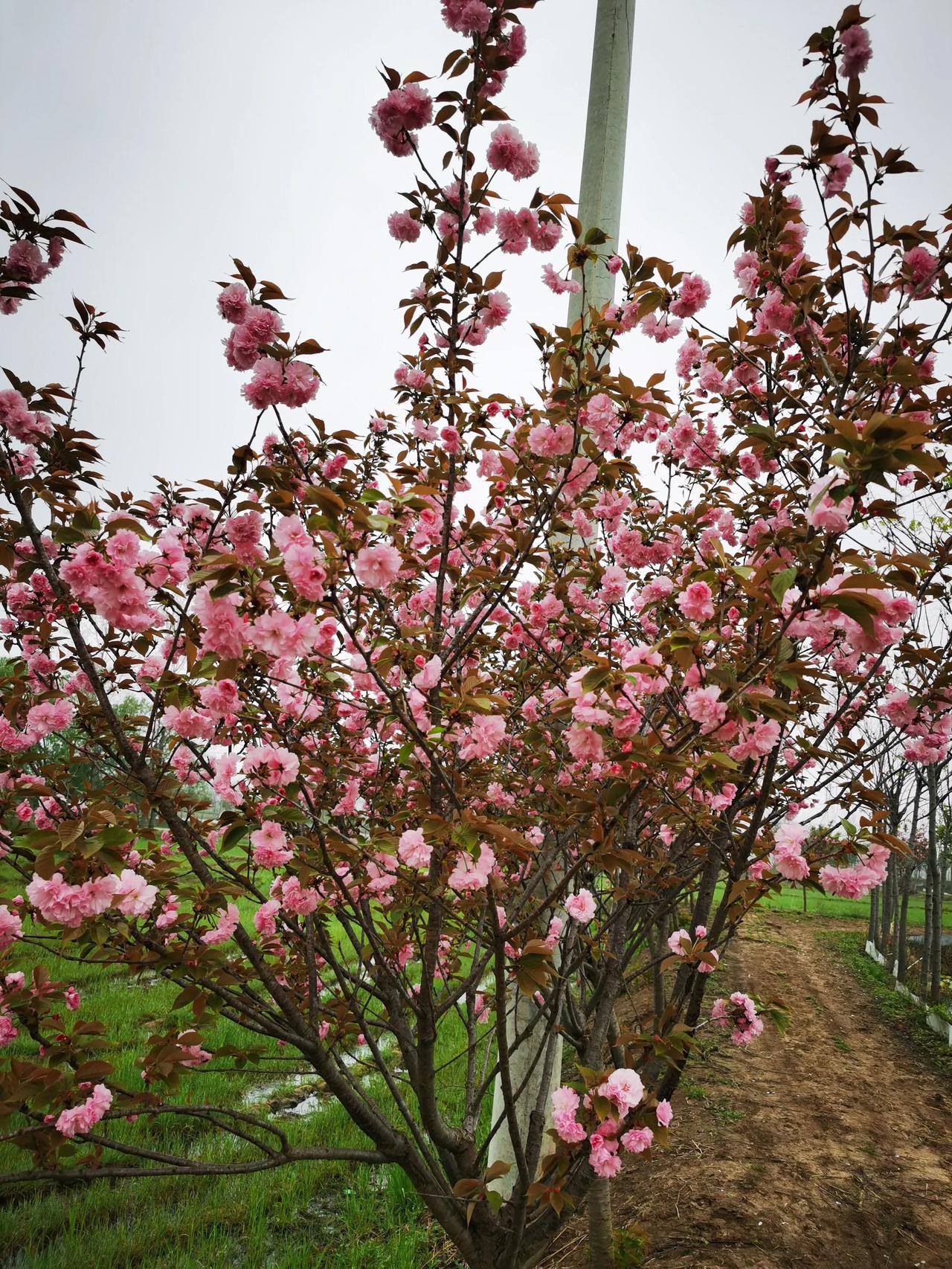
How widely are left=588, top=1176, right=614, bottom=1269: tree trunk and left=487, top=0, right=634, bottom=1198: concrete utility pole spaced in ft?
1.09

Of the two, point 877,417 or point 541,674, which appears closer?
point 877,417

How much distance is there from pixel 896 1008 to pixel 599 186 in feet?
31.6

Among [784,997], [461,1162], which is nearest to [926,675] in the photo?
[461,1162]

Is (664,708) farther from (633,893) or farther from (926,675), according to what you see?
(926,675)

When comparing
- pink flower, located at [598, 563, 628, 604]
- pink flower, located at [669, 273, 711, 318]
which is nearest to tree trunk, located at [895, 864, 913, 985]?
pink flower, located at [598, 563, 628, 604]

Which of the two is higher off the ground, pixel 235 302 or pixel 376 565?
pixel 235 302

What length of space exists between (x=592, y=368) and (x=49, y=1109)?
8.51ft

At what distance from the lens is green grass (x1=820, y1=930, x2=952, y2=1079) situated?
22.2 feet

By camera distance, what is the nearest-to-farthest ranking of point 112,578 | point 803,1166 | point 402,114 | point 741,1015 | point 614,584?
point 112,578 < point 402,114 < point 741,1015 < point 614,584 < point 803,1166

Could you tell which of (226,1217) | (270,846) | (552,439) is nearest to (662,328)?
(552,439)

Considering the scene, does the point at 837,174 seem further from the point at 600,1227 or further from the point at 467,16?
the point at 600,1227

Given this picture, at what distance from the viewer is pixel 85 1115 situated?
1.80 metres

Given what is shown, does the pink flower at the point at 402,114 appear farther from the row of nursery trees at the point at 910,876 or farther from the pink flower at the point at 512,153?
the row of nursery trees at the point at 910,876

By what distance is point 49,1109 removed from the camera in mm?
1924
